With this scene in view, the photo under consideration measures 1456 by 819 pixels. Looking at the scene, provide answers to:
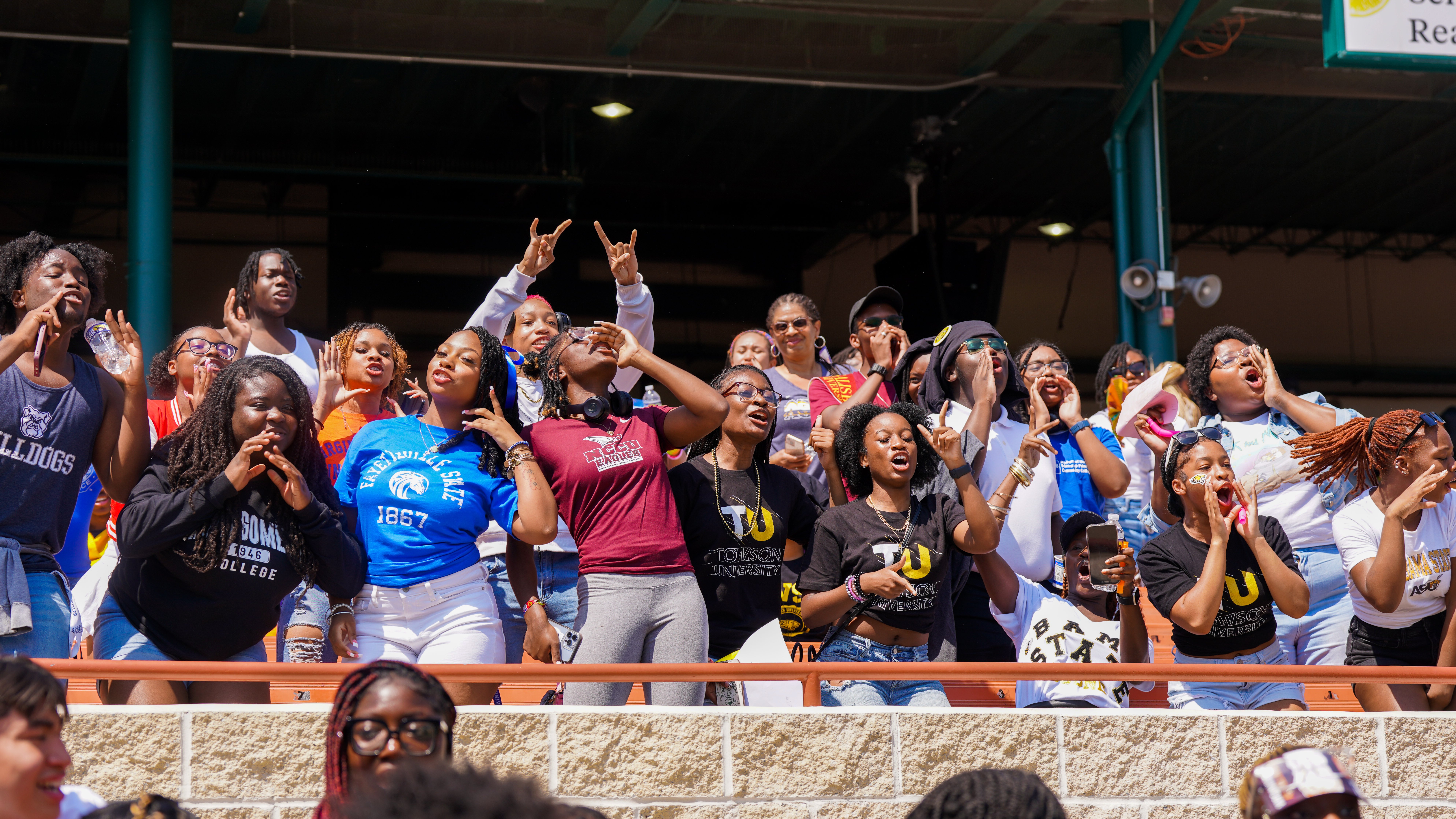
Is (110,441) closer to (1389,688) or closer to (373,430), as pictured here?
(373,430)

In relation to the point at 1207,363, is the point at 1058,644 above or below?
below

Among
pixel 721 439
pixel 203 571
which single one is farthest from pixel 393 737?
pixel 721 439

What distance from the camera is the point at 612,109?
17.0 meters

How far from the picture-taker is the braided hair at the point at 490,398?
519 centimetres

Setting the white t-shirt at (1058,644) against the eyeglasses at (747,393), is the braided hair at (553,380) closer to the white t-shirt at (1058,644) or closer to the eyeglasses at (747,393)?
the eyeglasses at (747,393)

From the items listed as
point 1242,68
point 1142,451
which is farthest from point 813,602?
point 1242,68

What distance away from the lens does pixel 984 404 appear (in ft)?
20.2

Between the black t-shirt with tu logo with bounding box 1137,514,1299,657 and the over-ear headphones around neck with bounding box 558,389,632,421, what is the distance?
203 cm

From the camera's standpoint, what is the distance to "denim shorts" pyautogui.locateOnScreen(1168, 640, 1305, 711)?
17.3 feet

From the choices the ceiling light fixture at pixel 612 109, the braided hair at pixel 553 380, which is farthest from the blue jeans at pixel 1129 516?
the ceiling light fixture at pixel 612 109

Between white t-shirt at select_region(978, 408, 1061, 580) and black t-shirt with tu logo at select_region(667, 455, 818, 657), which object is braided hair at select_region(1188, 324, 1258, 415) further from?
black t-shirt with tu logo at select_region(667, 455, 818, 657)

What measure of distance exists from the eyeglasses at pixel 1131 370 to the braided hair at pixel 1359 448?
2929 mm

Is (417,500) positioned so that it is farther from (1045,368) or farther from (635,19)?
(635,19)

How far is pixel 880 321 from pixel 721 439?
184 centimetres
